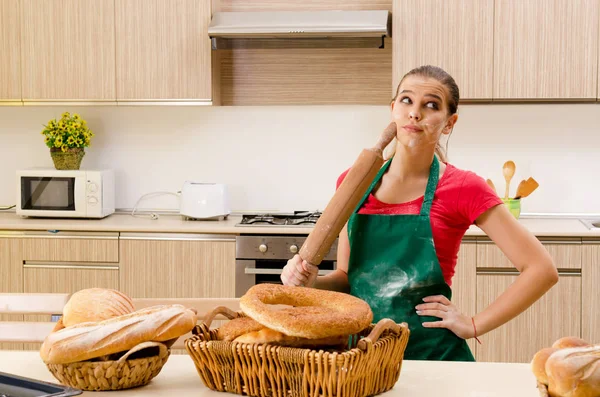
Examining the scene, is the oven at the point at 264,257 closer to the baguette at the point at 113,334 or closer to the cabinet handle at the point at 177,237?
Result: the cabinet handle at the point at 177,237

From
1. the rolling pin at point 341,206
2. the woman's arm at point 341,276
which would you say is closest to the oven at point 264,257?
the woman's arm at point 341,276

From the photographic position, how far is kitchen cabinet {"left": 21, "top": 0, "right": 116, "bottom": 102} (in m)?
3.91

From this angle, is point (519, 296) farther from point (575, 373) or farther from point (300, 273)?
point (575, 373)

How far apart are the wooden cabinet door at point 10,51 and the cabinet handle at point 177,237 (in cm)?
95

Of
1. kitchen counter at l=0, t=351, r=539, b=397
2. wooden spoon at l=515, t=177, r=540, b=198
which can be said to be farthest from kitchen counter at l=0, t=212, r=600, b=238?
kitchen counter at l=0, t=351, r=539, b=397

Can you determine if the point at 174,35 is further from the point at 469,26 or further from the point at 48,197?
the point at 469,26

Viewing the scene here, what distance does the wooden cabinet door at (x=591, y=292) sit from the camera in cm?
352

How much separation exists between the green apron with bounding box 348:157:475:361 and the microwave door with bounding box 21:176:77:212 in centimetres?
233

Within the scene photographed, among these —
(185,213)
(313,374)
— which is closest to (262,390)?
(313,374)

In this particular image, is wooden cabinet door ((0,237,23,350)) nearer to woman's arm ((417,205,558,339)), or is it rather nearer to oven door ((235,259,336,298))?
oven door ((235,259,336,298))

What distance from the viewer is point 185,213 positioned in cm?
388

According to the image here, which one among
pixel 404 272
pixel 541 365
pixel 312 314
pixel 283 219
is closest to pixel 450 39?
pixel 283 219

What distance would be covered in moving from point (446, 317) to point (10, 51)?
296 centimetres

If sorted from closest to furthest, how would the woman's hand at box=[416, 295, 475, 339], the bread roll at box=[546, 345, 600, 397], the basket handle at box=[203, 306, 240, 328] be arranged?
the bread roll at box=[546, 345, 600, 397] → the basket handle at box=[203, 306, 240, 328] → the woman's hand at box=[416, 295, 475, 339]
